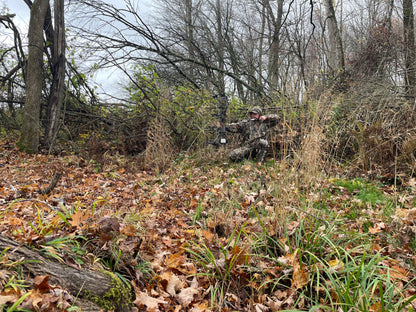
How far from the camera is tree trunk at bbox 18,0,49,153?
360 inches

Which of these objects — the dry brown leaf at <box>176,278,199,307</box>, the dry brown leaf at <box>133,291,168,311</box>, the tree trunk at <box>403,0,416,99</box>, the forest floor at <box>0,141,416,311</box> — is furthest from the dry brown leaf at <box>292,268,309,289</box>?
the tree trunk at <box>403,0,416,99</box>

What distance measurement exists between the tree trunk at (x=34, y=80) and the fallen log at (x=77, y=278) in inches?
339

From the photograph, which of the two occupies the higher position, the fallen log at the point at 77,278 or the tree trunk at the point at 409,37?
the tree trunk at the point at 409,37

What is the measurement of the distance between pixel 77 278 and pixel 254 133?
23.0ft

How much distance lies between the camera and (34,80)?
934cm

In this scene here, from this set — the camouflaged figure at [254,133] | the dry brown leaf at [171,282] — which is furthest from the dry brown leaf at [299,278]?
the camouflaged figure at [254,133]

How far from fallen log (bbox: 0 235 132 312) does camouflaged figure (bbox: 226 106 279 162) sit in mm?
6333

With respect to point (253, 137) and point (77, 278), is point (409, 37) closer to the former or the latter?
point (253, 137)

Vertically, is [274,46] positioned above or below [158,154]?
above

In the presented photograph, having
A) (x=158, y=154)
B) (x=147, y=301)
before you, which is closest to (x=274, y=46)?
Answer: (x=158, y=154)

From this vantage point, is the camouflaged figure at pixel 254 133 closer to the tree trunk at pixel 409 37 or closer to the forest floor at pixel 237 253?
the forest floor at pixel 237 253

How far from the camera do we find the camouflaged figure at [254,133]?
7.96 m

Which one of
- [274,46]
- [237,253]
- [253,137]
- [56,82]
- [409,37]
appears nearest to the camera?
[237,253]

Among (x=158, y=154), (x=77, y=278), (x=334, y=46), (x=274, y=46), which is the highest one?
(x=274, y=46)
